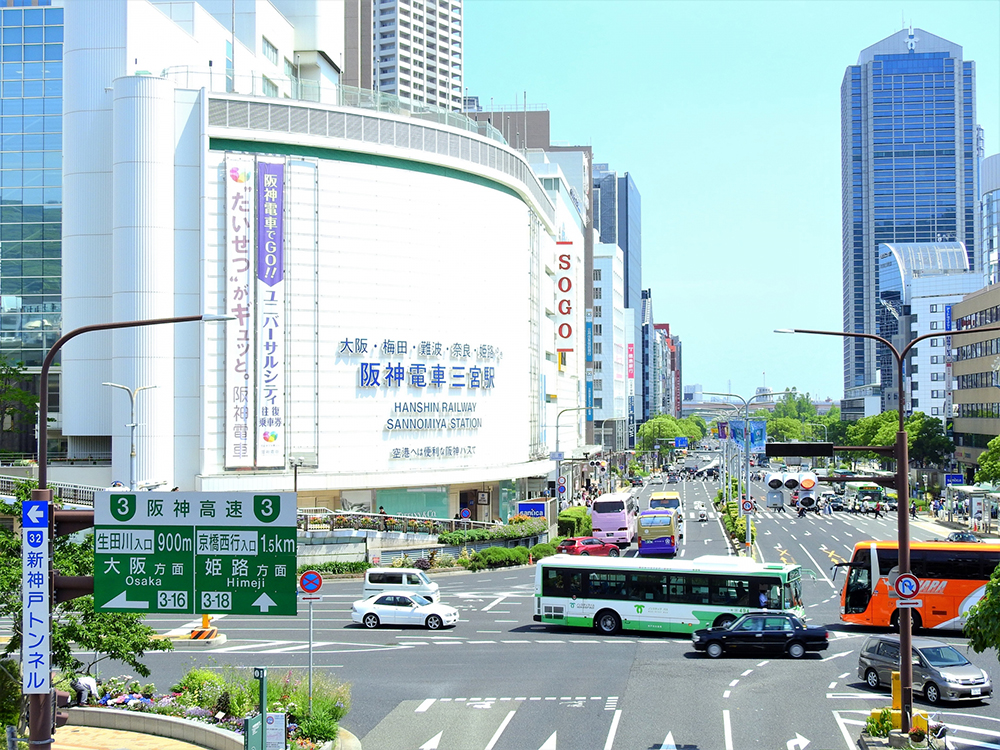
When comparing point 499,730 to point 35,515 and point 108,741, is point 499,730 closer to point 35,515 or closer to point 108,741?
point 108,741

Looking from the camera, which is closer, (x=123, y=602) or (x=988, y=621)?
(x=123, y=602)

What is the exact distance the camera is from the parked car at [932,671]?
23.7 meters

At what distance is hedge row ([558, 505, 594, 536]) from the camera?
69812mm

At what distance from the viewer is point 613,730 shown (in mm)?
21734

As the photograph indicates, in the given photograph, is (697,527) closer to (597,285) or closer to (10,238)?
(10,238)

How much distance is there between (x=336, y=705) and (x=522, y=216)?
5867cm

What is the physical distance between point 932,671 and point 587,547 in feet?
108

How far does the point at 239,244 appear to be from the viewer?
56188 mm

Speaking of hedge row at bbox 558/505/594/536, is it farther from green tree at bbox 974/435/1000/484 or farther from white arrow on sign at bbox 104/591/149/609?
white arrow on sign at bbox 104/591/149/609

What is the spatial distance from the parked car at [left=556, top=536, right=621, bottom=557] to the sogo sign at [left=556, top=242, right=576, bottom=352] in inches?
1542

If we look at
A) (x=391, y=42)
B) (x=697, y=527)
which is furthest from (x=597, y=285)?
(x=697, y=527)

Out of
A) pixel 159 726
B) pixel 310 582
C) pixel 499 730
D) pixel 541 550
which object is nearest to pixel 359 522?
pixel 541 550

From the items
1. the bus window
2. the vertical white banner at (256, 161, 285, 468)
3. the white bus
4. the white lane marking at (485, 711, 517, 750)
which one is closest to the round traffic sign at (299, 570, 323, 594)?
the white lane marking at (485, 711, 517, 750)

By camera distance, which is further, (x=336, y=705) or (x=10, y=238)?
(x=10, y=238)
